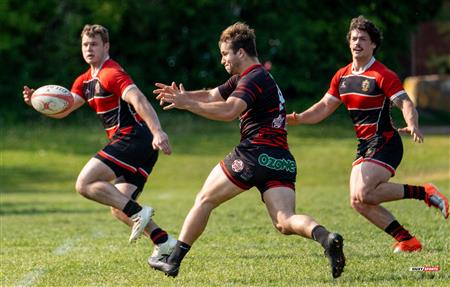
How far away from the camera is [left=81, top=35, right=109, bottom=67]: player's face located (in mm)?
9148

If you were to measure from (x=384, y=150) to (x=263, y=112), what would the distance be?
1720mm

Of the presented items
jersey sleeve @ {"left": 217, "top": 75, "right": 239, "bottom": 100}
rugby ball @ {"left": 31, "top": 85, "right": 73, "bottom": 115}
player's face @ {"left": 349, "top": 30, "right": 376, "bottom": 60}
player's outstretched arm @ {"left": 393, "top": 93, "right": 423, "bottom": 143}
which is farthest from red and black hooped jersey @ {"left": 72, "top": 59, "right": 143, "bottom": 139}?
player's outstretched arm @ {"left": 393, "top": 93, "right": 423, "bottom": 143}

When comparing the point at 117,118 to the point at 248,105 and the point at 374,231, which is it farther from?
the point at 374,231

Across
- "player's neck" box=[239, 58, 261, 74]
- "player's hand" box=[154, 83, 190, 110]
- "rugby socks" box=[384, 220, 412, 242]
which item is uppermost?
"player's neck" box=[239, 58, 261, 74]

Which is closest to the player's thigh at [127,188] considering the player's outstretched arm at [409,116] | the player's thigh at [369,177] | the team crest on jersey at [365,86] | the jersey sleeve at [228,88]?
the jersey sleeve at [228,88]

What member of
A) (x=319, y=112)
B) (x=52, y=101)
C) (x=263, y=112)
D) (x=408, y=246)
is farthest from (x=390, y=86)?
(x=52, y=101)

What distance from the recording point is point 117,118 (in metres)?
9.20

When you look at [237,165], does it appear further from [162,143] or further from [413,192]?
[413,192]

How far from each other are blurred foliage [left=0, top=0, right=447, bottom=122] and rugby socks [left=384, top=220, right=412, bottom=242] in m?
25.5

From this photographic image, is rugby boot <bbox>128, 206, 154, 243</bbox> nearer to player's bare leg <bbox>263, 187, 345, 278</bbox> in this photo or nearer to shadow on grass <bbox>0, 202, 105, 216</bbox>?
player's bare leg <bbox>263, 187, 345, 278</bbox>

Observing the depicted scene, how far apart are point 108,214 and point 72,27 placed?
18675mm

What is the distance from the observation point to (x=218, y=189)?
7754 millimetres

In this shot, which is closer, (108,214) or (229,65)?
(229,65)

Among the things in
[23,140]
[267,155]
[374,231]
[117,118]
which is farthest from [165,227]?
[23,140]
